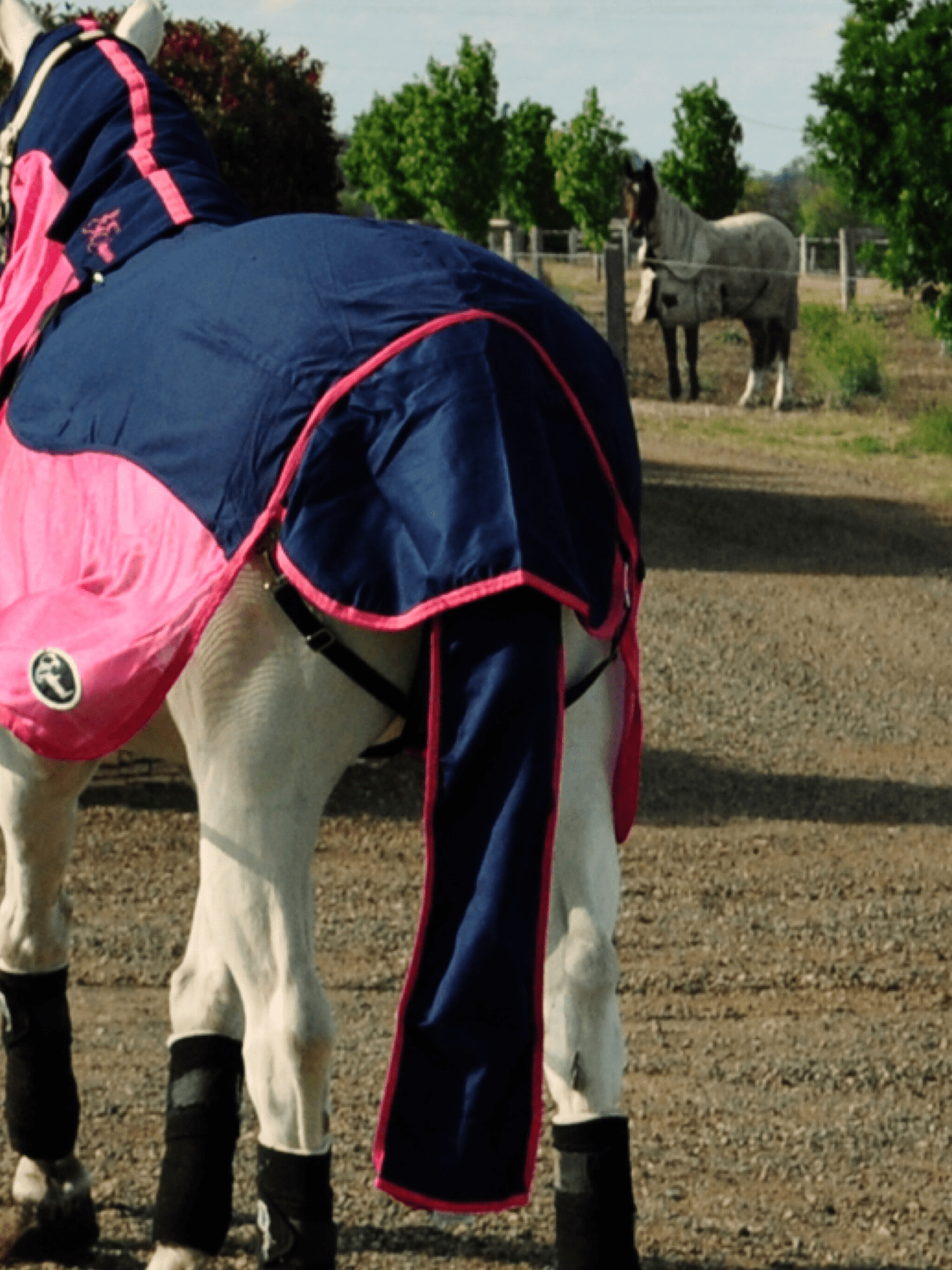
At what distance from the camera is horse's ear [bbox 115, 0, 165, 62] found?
351cm

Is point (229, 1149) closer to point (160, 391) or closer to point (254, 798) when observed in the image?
point (254, 798)

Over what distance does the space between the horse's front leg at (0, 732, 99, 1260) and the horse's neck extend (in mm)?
16182

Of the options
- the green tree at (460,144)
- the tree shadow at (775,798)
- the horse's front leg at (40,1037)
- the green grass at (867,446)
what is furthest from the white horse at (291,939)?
the green tree at (460,144)

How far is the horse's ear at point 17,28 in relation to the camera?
348 centimetres

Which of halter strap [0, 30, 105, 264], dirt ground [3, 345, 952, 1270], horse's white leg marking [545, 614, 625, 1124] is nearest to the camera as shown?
horse's white leg marking [545, 614, 625, 1124]

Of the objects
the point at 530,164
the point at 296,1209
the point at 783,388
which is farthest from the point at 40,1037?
the point at 530,164

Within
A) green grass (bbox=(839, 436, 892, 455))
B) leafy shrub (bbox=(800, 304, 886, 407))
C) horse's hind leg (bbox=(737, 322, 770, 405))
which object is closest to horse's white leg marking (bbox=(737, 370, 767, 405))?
horse's hind leg (bbox=(737, 322, 770, 405))

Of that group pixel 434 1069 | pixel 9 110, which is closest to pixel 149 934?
pixel 9 110

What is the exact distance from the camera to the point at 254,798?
99.1 inches

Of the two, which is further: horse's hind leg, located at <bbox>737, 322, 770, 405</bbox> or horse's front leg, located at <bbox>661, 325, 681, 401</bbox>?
horse's hind leg, located at <bbox>737, 322, 770, 405</bbox>

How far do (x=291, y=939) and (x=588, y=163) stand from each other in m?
28.7

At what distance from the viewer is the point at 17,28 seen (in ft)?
11.5

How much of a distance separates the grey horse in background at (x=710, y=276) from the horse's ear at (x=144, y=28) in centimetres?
1556

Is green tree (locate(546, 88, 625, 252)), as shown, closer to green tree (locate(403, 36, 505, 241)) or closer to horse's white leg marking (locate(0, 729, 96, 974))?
green tree (locate(403, 36, 505, 241))
